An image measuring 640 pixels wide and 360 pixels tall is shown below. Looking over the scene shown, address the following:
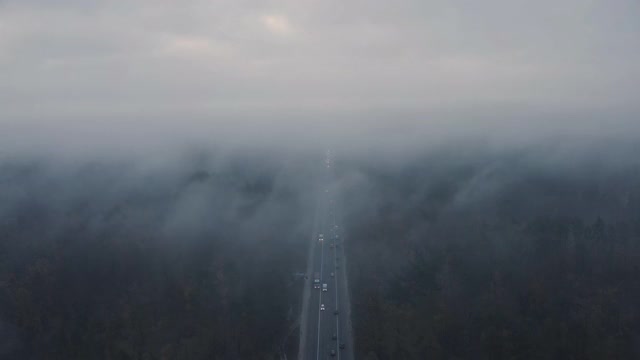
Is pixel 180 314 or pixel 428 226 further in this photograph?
pixel 428 226

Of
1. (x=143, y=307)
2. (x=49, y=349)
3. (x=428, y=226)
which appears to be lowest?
(x=49, y=349)

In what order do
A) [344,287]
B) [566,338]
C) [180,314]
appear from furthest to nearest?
[344,287] < [180,314] < [566,338]

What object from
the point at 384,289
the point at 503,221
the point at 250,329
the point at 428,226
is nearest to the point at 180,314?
the point at 250,329

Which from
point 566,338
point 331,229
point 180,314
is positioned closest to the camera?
point 566,338

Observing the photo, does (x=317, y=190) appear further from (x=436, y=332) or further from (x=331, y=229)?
(x=436, y=332)

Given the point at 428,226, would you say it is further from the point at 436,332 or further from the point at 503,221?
the point at 436,332

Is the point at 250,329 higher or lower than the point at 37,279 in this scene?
lower
